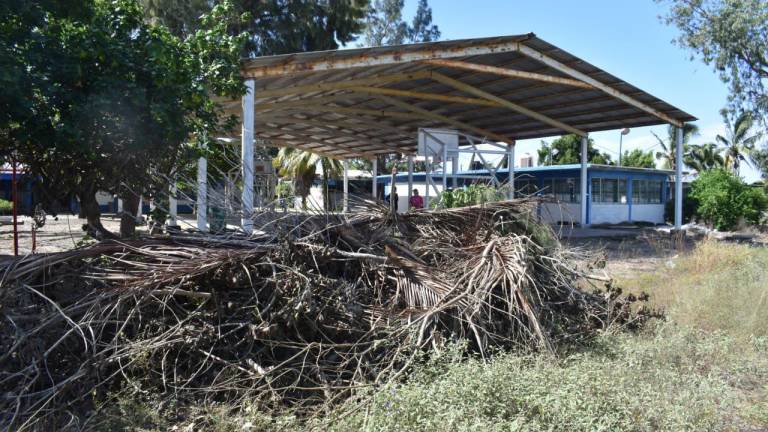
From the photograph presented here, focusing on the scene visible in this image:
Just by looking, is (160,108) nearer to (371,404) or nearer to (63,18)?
(63,18)

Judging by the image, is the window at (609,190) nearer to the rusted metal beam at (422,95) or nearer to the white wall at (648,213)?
the white wall at (648,213)

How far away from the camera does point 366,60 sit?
31.9ft

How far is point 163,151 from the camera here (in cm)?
640

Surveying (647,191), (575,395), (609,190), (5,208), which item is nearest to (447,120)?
(609,190)

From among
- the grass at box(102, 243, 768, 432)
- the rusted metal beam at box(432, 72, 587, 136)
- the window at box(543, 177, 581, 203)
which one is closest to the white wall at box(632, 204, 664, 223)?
the window at box(543, 177, 581, 203)

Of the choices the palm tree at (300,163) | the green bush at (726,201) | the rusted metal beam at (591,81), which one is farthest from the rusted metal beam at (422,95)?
the palm tree at (300,163)

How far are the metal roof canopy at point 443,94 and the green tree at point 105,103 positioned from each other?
220 cm

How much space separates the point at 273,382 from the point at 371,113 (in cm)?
1277

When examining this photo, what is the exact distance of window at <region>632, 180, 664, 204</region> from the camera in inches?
1091

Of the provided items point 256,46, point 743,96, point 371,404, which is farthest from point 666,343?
point 256,46

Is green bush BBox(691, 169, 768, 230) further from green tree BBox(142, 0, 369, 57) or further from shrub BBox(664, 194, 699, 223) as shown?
green tree BBox(142, 0, 369, 57)

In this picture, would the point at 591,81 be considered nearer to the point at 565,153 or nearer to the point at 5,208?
the point at 5,208

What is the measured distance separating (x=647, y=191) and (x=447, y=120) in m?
16.0

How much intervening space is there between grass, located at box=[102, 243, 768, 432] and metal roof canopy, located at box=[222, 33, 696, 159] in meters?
6.07
